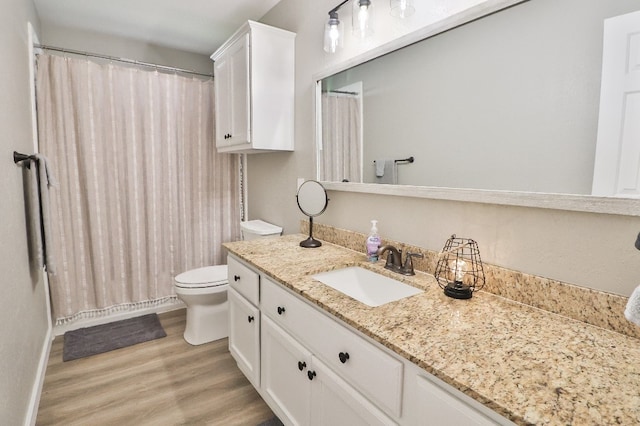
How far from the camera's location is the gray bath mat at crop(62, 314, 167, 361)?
2.35 metres

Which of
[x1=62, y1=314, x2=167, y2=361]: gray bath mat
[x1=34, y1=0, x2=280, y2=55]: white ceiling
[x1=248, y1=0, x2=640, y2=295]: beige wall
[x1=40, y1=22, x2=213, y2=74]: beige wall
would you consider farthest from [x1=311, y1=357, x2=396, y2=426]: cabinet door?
[x1=40, y1=22, x2=213, y2=74]: beige wall

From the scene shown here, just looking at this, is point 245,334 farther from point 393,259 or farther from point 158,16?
point 158,16

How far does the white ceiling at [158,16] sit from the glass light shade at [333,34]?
0.86m

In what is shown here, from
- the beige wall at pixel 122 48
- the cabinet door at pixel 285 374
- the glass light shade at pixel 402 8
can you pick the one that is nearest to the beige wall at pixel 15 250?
the beige wall at pixel 122 48

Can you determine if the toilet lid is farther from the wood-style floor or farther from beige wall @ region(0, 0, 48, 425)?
beige wall @ region(0, 0, 48, 425)

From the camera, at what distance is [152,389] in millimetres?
1956

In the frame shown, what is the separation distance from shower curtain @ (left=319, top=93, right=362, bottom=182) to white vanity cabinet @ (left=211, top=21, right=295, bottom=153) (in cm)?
38

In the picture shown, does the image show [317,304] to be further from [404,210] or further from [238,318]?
[238,318]

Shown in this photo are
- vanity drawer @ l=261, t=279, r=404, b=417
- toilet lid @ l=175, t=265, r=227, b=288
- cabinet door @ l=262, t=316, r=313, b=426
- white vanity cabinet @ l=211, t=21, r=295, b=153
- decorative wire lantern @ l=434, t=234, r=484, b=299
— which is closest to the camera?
vanity drawer @ l=261, t=279, r=404, b=417

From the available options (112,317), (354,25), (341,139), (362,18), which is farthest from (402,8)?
(112,317)

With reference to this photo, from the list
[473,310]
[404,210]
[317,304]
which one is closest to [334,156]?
[404,210]

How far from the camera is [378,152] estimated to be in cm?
166

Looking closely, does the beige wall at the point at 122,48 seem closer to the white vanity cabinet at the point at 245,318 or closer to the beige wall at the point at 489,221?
the beige wall at the point at 489,221

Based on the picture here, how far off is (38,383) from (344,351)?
1.87 metres
